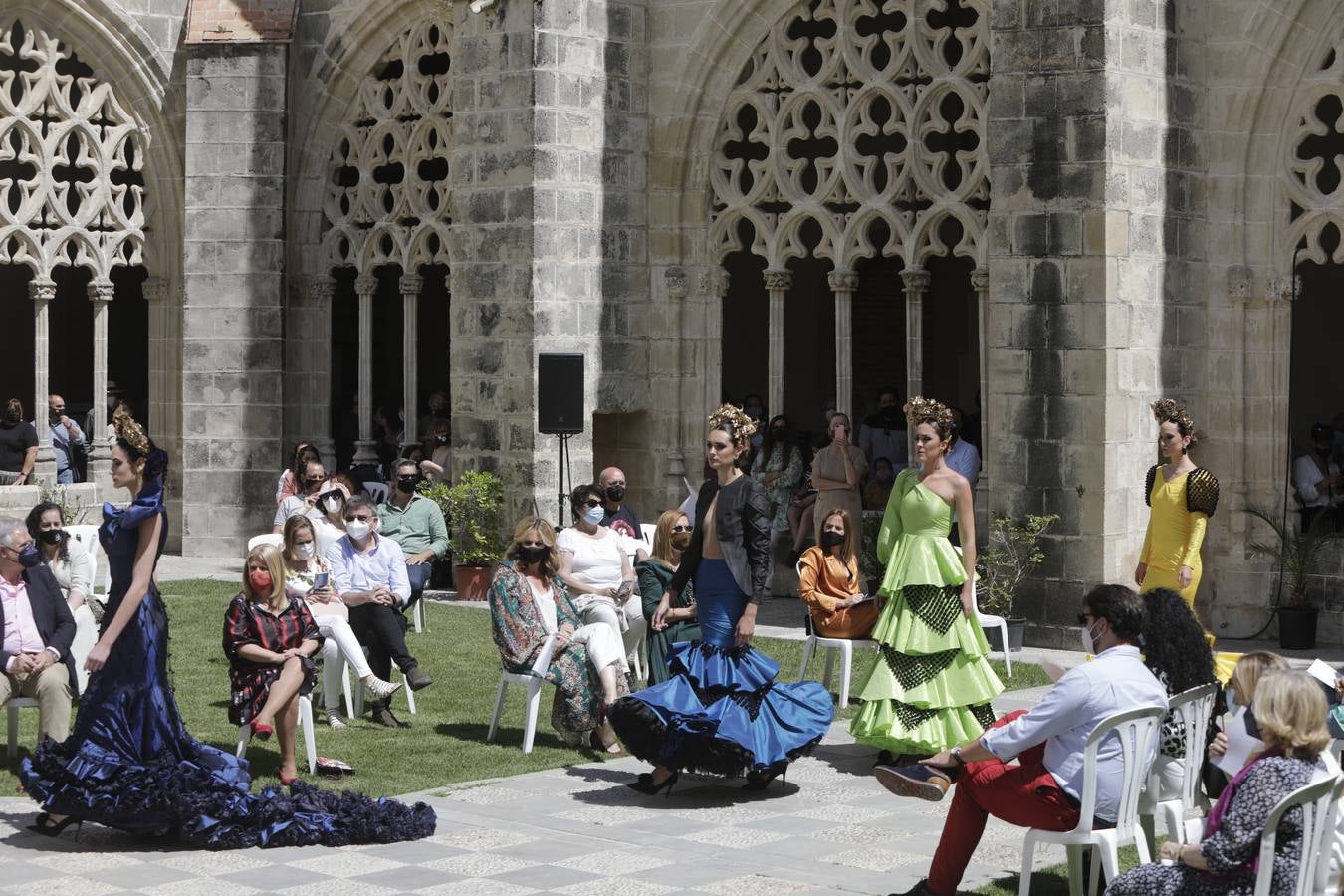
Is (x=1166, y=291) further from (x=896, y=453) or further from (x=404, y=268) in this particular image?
(x=404, y=268)

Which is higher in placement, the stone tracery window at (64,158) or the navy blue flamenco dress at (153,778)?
the stone tracery window at (64,158)

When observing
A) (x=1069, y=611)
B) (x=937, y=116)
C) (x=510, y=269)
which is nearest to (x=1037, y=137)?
(x=937, y=116)

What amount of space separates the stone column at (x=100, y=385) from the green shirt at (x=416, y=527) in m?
7.34

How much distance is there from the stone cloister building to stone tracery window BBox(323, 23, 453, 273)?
0.12 ft

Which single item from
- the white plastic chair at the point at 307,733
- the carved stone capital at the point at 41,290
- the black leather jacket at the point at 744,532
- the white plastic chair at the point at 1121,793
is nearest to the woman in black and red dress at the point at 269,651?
the white plastic chair at the point at 307,733

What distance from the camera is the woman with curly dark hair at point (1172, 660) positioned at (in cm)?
742

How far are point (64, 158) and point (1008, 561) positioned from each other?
10.0 m

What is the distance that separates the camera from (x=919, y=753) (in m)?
9.79

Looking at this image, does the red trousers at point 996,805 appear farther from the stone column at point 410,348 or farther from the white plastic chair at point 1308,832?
the stone column at point 410,348

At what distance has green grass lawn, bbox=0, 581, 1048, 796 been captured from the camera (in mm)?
10078

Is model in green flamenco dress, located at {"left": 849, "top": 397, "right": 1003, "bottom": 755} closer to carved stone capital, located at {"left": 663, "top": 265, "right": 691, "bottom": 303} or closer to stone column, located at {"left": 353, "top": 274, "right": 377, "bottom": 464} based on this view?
carved stone capital, located at {"left": 663, "top": 265, "right": 691, "bottom": 303}

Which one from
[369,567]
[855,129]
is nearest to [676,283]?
[855,129]

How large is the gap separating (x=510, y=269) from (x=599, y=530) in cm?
568

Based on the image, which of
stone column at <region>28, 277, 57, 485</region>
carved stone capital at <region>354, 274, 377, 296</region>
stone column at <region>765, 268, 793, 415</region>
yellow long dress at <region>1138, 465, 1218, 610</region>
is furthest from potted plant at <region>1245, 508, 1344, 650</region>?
stone column at <region>28, 277, 57, 485</region>
